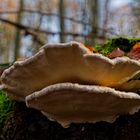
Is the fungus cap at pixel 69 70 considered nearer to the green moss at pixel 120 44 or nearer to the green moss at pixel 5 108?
the green moss at pixel 5 108

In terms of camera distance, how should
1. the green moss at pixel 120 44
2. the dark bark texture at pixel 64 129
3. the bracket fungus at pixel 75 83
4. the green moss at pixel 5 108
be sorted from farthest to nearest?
the green moss at pixel 120 44
the green moss at pixel 5 108
the dark bark texture at pixel 64 129
the bracket fungus at pixel 75 83

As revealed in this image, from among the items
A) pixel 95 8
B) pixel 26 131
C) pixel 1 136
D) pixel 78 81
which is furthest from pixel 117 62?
pixel 95 8

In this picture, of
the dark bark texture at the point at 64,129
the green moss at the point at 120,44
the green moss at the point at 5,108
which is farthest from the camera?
the green moss at the point at 120,44

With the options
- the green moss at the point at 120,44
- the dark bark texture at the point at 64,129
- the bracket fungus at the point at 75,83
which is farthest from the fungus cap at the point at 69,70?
the green moss at the point at 120,44

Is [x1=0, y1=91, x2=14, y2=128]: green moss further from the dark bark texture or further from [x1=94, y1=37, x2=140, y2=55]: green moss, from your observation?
[x1=94, y1=37, x2=140, y2=55]: green moss

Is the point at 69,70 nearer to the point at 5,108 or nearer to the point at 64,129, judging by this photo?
the point at 64,129

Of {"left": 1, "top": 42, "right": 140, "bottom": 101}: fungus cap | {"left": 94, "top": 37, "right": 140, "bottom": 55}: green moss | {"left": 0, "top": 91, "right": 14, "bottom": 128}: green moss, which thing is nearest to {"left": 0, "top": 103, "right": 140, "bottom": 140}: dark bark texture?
{"left": 0, "top": 91, "right": 14, "bottom": 128}: green moss
